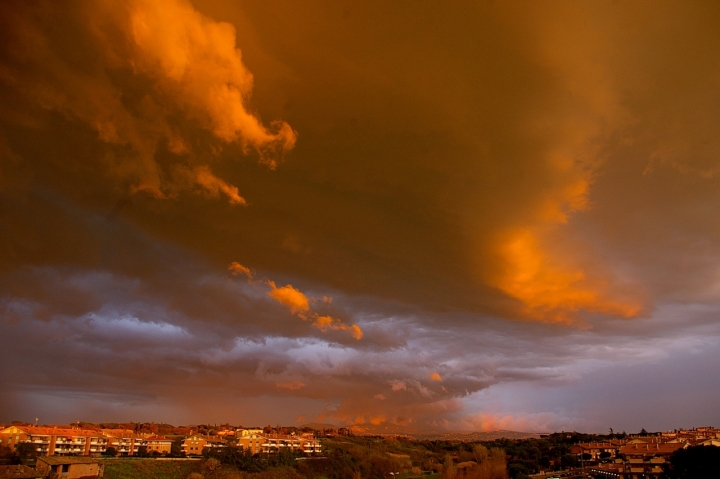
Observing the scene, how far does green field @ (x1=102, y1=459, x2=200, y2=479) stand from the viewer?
176 ft

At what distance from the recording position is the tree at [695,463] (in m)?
38.4

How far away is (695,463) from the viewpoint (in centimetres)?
4025

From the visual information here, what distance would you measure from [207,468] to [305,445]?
3500 centimetres

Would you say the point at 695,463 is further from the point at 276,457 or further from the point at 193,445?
the point at 193,445

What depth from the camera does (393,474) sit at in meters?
77.4

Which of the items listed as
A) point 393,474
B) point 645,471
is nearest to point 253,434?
point 393,474

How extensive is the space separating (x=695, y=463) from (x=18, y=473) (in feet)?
190

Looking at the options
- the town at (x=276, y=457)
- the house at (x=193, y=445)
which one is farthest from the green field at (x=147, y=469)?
the house at (x=193, y=445)

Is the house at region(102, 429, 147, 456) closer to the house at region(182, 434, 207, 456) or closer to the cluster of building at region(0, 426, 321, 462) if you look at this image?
the cluster of building at region(0, 426, 321, 462)

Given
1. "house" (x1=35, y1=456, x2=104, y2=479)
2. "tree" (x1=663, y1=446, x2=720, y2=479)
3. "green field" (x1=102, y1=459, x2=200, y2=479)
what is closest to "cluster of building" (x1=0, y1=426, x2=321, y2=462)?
"green field" (x1=102, y1=459, x2=200, y2=479)

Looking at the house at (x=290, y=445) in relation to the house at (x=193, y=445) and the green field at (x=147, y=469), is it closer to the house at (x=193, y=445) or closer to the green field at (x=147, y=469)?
the house at (x=193, y=445)

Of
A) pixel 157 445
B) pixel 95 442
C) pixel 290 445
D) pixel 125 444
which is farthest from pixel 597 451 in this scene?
pixel 95 442

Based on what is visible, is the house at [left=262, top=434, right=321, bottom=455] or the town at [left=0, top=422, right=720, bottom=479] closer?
the town at [left=0, top=422, right=720, bottom=479]

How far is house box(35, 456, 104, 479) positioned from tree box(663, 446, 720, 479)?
54.7m
